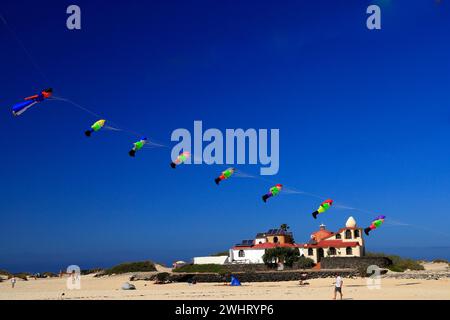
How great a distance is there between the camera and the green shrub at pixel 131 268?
2808 inches

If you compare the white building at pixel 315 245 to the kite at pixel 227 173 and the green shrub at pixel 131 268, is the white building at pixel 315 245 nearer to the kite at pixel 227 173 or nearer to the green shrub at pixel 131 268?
the green shrub at pixel 131 268

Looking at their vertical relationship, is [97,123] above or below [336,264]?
above

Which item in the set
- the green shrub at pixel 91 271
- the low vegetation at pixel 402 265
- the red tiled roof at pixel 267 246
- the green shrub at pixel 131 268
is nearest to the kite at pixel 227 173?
the low vegetation at pixel 402 265

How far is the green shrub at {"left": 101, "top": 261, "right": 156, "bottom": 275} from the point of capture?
7131 cm

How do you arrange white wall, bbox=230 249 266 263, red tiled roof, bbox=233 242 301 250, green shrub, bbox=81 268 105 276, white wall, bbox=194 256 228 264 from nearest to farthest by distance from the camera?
red tiled roof, bbox=233 242 301 250, white wall, bbox=230 249 266 263, white wall, bbox=194 256 228 264, green shrub, bbox=81 268 105 276

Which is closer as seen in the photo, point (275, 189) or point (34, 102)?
point (34, 102)

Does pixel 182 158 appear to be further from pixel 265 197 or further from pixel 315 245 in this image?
pixel 315 245

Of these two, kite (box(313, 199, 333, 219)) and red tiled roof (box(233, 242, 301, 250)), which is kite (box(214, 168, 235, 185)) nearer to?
kite (box(313, 199, 333, 219))

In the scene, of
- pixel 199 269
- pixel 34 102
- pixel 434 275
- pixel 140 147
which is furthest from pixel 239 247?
pixel 34 102

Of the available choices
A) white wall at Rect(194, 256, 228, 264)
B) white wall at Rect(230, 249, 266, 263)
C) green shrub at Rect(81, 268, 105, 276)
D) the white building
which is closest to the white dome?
the white building

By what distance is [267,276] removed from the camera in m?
54.2

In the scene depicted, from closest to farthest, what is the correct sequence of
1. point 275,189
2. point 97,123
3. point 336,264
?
point 97,123
point 275,189
point 336,264
